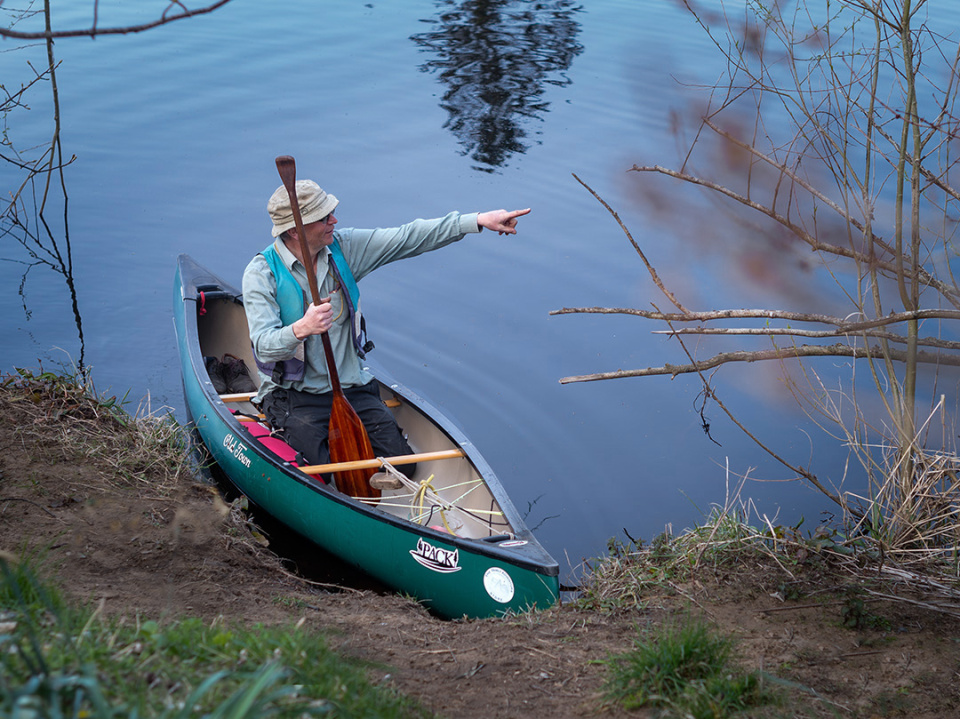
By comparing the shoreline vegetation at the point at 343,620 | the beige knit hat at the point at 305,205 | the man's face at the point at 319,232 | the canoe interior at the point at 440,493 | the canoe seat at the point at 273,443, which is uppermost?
the beige knit hat at the point at 305,205

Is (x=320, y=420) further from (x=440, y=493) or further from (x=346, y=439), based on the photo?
A: (x=440, y=493)

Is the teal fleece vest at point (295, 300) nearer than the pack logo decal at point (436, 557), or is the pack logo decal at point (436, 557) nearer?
the pack logo decal at point (436, 557)

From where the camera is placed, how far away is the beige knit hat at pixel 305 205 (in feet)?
15.4

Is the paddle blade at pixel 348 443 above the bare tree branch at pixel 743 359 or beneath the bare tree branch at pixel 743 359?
beneath

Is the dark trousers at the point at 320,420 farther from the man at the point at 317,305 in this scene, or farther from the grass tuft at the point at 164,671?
the grass tuft at the point at 164,671

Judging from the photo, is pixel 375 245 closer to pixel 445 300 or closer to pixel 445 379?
pixel 445 379

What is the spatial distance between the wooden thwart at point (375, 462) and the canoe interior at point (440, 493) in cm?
10

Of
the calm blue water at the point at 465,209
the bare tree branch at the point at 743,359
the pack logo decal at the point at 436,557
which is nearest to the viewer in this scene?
the bare tree branch at the point at 743,359

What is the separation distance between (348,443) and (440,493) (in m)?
0.63

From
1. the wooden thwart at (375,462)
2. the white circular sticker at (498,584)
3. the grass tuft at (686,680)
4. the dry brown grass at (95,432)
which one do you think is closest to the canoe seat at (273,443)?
the wooden thwart at (375,462)

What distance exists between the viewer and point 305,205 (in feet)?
15.4

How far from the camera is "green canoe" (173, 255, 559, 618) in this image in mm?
4062

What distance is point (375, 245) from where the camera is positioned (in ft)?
16.8

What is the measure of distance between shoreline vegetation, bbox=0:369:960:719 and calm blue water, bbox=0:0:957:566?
5.13 ft
